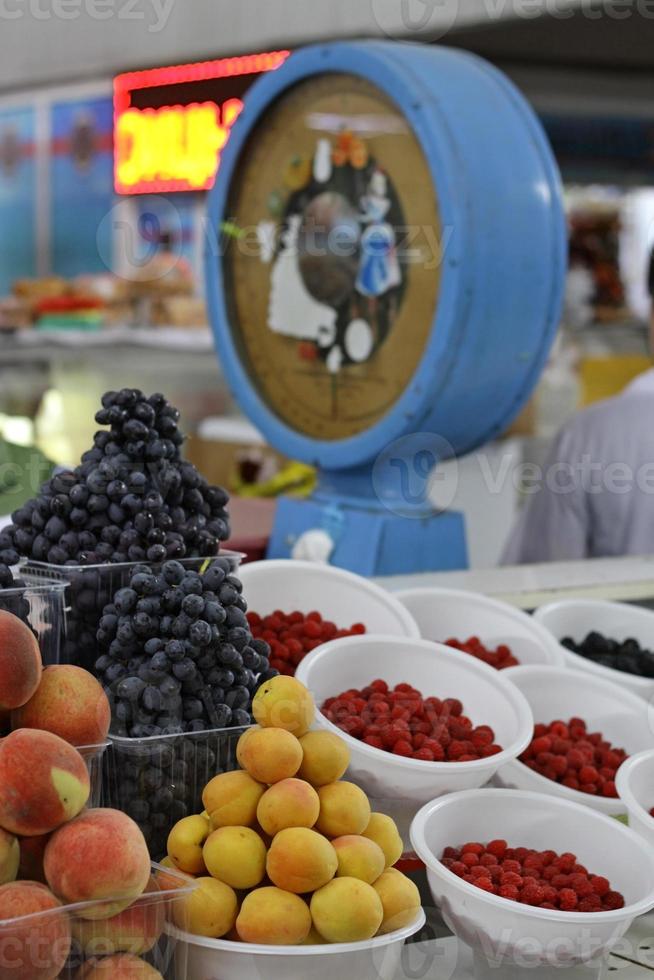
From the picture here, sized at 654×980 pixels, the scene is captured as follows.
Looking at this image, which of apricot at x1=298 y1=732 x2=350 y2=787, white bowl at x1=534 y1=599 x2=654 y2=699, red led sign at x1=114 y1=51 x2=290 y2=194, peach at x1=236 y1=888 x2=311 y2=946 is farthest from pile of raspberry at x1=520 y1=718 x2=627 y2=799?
red led sign at x1=114 y1=51 x2=290 y2=194

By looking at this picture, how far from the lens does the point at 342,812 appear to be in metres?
1.05

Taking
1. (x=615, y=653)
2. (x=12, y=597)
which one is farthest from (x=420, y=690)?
(x=12, y=597)

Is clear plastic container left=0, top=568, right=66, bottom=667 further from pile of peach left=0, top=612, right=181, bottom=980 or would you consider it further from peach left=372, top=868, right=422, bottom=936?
peach left=372, top=868, right=422, bottom=936

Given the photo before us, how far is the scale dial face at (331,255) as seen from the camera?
6.33 feet

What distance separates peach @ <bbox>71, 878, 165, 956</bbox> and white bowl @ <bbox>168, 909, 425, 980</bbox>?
2.1 inches

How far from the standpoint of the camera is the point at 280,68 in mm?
2115

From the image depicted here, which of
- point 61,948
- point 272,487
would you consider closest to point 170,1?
point 272,487

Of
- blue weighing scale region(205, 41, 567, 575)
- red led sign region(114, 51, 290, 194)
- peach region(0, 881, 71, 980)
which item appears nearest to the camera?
peach region(0, 881, 71, 980)

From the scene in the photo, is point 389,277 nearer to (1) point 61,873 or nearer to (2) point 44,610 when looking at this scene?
(2) point 44,610

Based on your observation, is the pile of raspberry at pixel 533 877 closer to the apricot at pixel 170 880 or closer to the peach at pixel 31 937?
the apricot at pixel 170 880

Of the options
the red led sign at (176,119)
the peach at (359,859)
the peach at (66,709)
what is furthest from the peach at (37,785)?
the red led sign at (176,119)

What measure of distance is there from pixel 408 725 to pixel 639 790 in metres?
0.26

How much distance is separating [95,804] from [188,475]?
412 millimetres

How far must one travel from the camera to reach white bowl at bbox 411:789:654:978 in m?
1.13
